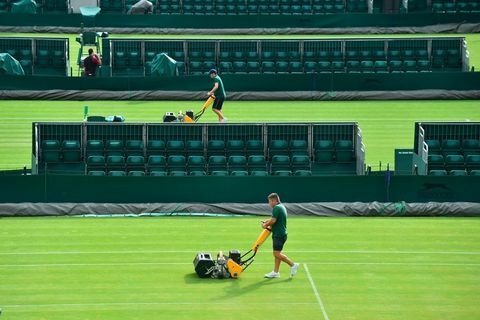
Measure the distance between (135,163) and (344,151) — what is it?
5893 mm

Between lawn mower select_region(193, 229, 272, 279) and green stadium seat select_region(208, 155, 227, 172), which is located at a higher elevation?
green stadium seat select_region(208, 155, 227, 172)

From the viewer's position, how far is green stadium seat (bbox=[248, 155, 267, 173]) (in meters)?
33.7

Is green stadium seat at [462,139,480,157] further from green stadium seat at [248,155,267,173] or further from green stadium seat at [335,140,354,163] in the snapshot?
green stadium seat at [248,155,267,173]

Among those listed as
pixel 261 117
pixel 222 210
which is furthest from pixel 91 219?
pixel 261 117

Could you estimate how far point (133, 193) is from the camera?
31109mm

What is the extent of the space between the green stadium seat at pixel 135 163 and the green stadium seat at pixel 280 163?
3.54 meters

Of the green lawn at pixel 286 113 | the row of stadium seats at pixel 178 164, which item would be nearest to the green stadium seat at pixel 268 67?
the green lawn at pixel 286 113

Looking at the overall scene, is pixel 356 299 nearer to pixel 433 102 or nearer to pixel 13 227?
pixel 13 227

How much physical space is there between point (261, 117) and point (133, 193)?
10.2m

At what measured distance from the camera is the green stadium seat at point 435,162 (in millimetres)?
34000

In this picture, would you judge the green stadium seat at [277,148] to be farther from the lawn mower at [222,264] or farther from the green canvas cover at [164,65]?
the green canvas cover at [164,65]

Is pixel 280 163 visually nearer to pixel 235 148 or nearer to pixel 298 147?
pixel 298 147

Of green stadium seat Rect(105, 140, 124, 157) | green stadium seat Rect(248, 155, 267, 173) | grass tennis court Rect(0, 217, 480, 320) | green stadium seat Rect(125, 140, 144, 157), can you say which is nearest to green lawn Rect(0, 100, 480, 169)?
green stadium seat Rect(105, 140, 124, 157)

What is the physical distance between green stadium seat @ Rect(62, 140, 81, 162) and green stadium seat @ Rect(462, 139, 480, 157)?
10773 millimetres
